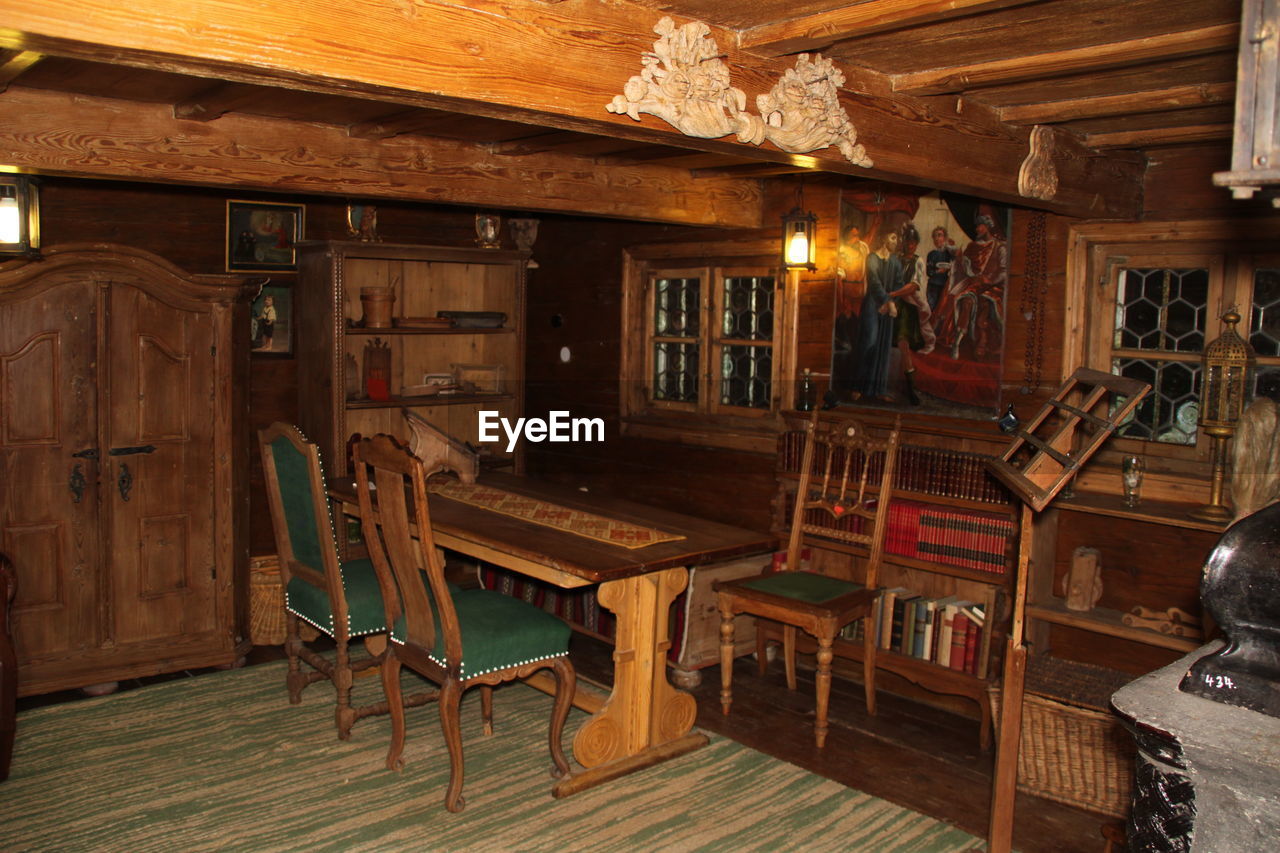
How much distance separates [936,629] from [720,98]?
2646 millimetres

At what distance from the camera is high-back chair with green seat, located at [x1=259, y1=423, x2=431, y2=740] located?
12.6ft

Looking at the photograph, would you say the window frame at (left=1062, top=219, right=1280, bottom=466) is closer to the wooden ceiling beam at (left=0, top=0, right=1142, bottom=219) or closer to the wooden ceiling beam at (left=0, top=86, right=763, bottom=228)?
the wooden ceiling beam at (left=0, top=0, right=1142, bottom=219)

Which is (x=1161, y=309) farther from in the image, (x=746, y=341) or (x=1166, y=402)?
(x=746, y=341)

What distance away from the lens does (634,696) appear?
3.80 m

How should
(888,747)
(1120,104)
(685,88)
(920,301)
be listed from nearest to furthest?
(685,88), (1120,104), (888,747), (920,301)

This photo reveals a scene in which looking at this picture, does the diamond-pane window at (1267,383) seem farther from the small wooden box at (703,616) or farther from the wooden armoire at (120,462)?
the wooden armoire at (120,462)

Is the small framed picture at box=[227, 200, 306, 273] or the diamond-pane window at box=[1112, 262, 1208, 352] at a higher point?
the small framed picture at box=[227, 200, 306, 273]

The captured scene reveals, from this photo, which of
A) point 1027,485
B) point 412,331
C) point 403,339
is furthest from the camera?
point 403,339

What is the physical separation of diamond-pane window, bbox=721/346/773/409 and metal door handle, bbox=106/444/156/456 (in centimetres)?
267

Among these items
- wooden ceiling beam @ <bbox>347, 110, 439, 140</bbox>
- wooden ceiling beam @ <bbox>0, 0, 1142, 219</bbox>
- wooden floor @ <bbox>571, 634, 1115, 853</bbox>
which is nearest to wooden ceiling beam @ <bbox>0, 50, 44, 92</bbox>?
wooden ceiling beam @ <bbox>0, 0, 1142, 219</bbox>

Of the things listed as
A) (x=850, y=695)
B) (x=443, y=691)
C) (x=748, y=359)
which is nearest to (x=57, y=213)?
(x=443, y=691)

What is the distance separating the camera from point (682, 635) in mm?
4605

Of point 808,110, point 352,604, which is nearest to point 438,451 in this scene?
point 352,604

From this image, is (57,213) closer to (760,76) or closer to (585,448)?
(585,448)
